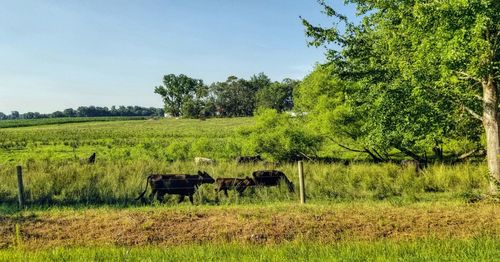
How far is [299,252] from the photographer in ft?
24.3

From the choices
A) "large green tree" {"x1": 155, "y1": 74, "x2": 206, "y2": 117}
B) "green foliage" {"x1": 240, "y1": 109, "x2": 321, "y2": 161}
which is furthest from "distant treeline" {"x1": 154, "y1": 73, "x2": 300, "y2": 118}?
"green foliage" {"x1": 240, "y1": 109, "x2": 321, "y2": 161}

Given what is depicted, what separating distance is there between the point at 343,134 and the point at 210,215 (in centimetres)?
1352

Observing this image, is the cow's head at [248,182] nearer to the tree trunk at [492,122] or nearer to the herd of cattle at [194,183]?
the herd of cattle at [194,183]

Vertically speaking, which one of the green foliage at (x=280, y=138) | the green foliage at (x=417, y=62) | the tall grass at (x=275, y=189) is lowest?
the tall grass at (x=275, y=189)

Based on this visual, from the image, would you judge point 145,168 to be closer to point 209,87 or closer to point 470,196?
point 470,196

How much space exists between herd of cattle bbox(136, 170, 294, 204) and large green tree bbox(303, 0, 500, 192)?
4170 millimetres

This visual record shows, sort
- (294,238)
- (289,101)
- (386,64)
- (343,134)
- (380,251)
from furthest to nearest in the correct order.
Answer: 1. (289,101)
2. (343,134)
3. (386,64)
4. (294,238)
5. (380,251)

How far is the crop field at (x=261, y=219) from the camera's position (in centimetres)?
751

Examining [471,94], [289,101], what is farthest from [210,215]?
[289,101]

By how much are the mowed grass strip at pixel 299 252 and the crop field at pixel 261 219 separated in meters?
0.02

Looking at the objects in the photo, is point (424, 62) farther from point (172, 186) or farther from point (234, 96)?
point (234, 96)

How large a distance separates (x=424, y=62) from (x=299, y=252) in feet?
25.8

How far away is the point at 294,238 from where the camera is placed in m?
8.71

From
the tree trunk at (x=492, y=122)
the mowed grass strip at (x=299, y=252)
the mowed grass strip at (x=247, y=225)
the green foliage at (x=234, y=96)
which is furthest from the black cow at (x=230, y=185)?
the green foliage at (x=234, y=96)
